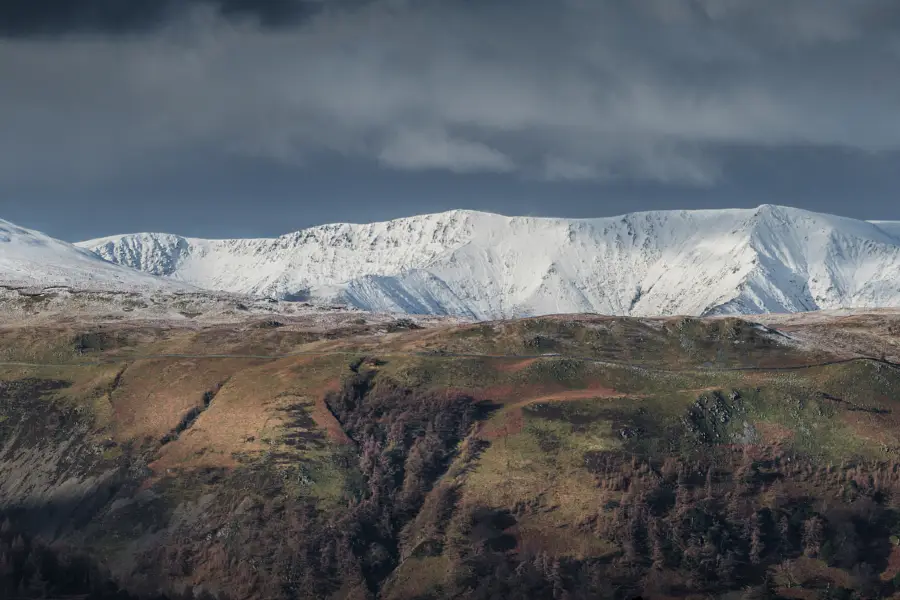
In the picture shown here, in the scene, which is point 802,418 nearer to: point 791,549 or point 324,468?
point 791,549

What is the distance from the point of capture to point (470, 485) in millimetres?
162125

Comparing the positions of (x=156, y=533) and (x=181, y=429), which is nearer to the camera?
(x=156, y=533)

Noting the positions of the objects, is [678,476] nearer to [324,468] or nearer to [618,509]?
[618,509]

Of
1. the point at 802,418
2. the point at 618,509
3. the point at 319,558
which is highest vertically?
the point at 802,418

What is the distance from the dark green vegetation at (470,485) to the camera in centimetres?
14375

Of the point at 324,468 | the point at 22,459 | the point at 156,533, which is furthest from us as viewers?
the point at 22,459

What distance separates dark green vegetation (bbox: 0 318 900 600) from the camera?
472 feet

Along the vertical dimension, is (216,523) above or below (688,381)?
below

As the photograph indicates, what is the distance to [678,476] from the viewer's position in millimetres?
157875

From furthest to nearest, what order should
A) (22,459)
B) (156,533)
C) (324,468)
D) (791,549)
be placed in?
(22,459), (324,468), (156,533), (791,549)

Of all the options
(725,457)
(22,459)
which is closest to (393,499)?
(725,457)

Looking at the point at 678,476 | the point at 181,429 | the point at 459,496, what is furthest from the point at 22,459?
the point at 678,476

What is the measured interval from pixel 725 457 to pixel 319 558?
2961 inches

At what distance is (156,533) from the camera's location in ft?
515
